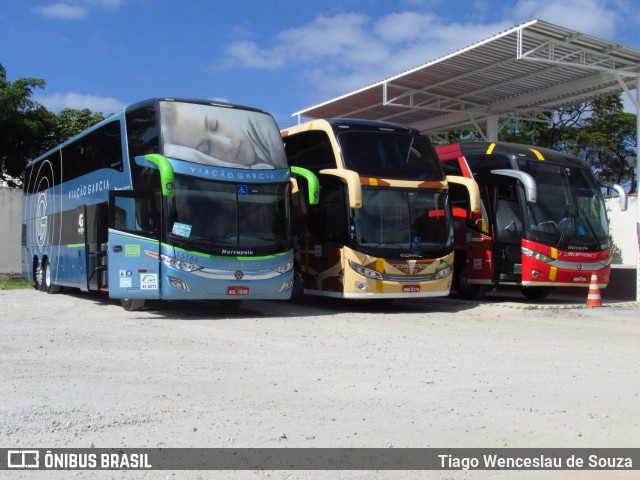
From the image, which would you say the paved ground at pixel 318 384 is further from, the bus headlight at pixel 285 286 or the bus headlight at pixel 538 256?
the bus headlight at pixel 538 256

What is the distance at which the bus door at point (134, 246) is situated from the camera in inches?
503

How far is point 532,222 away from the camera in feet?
52.1

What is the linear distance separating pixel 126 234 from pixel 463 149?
9016 mm

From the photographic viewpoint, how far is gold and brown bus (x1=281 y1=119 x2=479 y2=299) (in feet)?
46.5

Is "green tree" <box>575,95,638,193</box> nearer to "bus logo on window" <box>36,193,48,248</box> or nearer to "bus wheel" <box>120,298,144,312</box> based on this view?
"bus logo on window" <box>36,193,48,248</box>

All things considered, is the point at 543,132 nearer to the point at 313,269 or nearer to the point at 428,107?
the point at 428,107

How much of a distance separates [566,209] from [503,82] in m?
6.86

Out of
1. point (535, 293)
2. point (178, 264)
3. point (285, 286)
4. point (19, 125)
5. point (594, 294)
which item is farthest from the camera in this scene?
point (19, 125)

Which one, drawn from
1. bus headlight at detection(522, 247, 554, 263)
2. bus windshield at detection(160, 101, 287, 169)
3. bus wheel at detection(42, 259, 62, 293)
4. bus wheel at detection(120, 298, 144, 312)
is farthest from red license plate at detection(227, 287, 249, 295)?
bus wheel at detection(42, 259, 62, 293)

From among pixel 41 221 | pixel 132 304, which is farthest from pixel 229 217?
pixel 41 221

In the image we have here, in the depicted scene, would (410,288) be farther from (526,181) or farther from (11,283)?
(11,283)

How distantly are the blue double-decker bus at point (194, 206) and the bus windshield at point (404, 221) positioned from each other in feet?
4.27

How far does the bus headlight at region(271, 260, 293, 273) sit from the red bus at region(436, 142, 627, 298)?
525cm

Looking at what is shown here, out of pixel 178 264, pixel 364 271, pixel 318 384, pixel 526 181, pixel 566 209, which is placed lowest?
pixel 318 384
